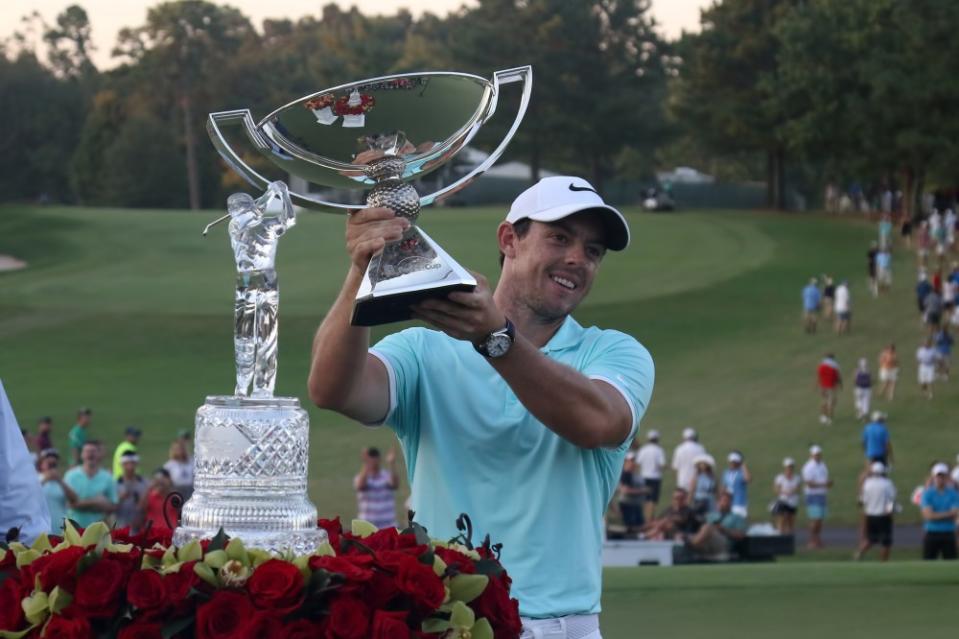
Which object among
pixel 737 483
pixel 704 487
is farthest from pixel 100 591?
pixel 737 483

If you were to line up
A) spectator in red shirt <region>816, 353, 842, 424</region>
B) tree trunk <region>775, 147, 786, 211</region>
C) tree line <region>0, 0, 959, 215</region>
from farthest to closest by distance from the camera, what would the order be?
tree trunk <region>775, 147, 786, 211</region> → tree line <region>0, 0, 959, 215</region> → spectator in red shirt <region>816, 353, 842, 424</region>

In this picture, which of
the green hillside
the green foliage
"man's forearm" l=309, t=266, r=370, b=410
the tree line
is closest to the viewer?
"man's forearm" l=309, t=266, r=370, b=410

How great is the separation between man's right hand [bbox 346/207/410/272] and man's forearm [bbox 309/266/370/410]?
0.17m

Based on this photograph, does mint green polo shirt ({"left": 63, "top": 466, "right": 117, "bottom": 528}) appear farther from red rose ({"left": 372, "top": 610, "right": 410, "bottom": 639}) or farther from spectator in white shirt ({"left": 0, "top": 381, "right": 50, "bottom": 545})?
red rose ({"left": 372, "top": 610, "right": 410, "bottom": 639})

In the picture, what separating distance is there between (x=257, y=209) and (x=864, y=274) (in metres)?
43.5

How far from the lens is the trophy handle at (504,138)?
284cm

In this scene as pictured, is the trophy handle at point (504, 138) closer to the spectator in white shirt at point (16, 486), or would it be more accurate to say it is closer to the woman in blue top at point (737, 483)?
the spectator in white shirt at point (16, 486)

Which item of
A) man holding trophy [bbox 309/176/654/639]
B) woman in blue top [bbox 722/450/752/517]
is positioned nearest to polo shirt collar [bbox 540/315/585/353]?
man holding trophy [bbox 309/176/654/639]

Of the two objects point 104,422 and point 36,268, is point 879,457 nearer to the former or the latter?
point 104,422

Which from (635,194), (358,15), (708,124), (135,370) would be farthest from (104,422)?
(358,15)

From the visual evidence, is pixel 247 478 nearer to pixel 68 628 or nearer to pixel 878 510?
pixel 68 628

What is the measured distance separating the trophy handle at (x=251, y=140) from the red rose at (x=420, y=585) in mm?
677

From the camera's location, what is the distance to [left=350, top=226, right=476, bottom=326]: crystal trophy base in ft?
8.23

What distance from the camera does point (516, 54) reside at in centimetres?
7350
